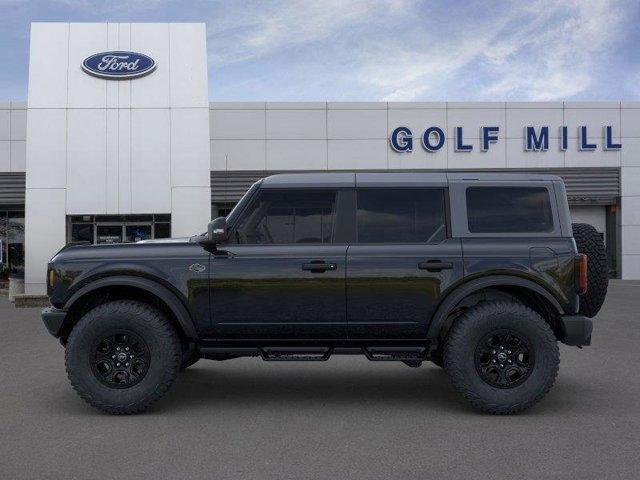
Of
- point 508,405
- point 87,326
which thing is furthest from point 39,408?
point 508,405

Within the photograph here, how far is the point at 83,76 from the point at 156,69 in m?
2.18

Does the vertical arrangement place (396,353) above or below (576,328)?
below

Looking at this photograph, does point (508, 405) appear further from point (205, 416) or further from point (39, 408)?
point (39, 408)

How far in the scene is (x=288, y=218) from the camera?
6027 mm

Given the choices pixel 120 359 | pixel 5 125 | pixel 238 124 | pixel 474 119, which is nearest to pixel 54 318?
pixel 120 359

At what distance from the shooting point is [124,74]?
2128 cm

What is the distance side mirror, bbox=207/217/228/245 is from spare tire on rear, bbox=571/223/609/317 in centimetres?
310

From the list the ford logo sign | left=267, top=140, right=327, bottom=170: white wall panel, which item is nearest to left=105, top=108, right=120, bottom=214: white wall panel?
the ford logo sign

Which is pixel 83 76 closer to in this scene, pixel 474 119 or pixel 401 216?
pixel 474 119

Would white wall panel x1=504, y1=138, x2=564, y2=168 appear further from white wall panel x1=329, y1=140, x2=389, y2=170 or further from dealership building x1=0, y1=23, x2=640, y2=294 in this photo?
white wall panel x1=329, y1=140, x2=389, y2=170

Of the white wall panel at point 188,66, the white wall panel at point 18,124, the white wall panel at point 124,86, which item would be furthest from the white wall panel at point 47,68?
the white wall panel at point 18,124

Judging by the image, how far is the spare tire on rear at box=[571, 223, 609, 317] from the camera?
6156mm

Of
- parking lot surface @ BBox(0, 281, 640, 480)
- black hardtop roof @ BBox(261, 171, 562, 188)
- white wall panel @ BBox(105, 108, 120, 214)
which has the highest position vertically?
white wall panel @ BBox(105, 108, 120, 214)

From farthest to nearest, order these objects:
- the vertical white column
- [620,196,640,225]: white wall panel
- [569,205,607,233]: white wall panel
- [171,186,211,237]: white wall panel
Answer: [569,205,607,233]: white wall panel < [620,196,640,225]: white wall panel < the vertical white column < [171,186,211,237]: white wall panel
